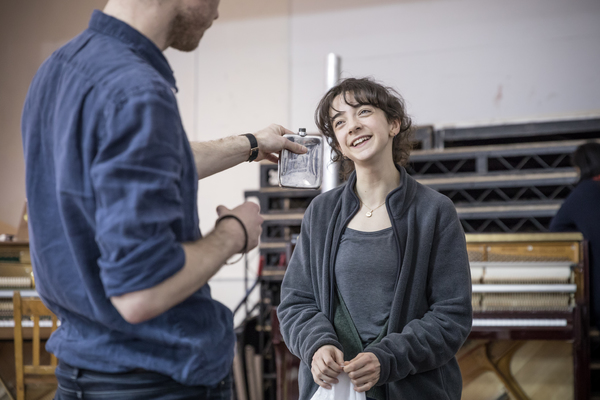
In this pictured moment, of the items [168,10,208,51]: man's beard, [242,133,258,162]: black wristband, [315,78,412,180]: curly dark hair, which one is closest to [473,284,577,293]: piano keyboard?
[315,78,412,180]: curly dark hair

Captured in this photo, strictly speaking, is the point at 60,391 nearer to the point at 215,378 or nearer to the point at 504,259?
the point at 215,378

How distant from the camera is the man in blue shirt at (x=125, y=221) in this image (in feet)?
2.40

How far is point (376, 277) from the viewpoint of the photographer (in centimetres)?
138

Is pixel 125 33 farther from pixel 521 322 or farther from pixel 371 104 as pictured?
pixel 521 322

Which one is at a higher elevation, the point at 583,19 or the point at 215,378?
→ the point at 583,19

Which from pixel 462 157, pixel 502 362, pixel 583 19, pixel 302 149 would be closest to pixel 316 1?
pixel 583 19

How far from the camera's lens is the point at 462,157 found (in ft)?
11.5

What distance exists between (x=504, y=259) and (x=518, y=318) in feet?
1.08

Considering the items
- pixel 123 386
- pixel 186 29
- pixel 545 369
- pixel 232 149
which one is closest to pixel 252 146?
pixel 232 149

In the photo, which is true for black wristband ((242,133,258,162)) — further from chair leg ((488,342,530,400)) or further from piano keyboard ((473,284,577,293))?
chair leg ((488,342,530,400))

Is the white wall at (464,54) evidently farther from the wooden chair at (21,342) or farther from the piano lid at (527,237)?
the wooden chair at (21,342)

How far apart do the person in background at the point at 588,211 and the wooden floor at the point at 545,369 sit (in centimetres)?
32

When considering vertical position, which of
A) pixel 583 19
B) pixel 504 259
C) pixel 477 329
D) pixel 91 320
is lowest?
pixel 477 329

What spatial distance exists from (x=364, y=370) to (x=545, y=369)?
258 centimetres
